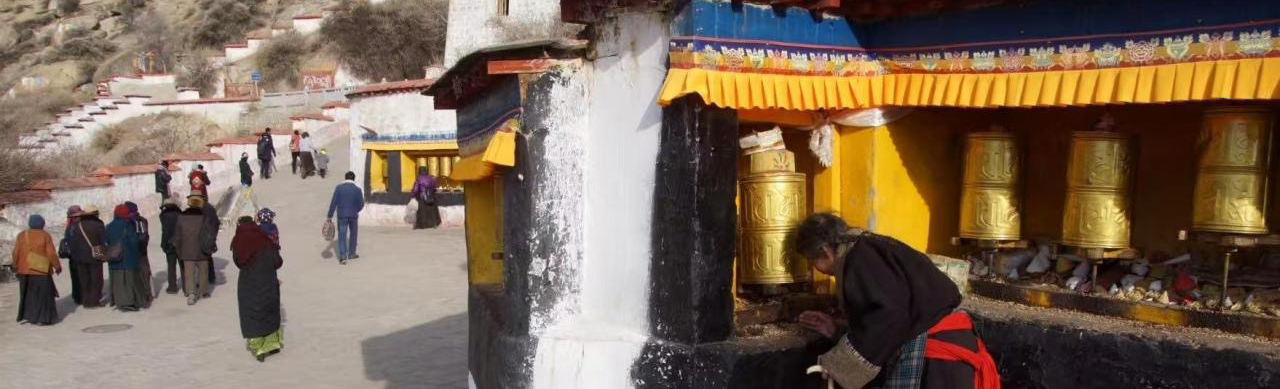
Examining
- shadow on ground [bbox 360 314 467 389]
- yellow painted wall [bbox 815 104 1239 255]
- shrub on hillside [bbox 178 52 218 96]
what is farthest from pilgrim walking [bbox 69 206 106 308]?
shrub on hillside [bbox 178 52 218 96]

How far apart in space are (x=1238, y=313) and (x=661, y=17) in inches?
109

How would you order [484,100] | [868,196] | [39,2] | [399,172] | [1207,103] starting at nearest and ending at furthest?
1. [1207,103]
2. [868,196]
3. [484,100]
4. [399,172]
5. [39,2]

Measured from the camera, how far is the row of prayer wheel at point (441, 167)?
784 inches

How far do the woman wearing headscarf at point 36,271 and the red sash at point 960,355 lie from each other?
10430 mm

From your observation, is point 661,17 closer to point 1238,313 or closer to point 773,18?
point 773,18

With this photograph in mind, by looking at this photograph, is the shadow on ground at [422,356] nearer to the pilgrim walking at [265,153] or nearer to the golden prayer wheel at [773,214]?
the golden prayer wheel at [773,214]

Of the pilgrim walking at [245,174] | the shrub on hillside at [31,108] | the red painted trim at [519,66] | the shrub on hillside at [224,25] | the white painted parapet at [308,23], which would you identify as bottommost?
the pilgrim walking at [245,174]

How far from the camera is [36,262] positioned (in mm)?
10484

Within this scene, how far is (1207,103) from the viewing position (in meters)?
4.15

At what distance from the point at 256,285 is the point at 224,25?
40.2 meters

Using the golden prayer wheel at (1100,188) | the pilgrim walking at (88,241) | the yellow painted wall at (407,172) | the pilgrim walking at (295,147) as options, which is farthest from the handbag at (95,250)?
the pilgrim walking at (295,147)

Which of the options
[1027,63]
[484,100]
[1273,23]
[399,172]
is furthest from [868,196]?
[399,172]

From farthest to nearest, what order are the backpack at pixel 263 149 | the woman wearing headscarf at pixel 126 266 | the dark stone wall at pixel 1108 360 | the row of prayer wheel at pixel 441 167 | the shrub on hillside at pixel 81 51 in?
the shrub on hillside at pixel 81 51 → the backpack at pixel 263 149 → the row of prayer wheel at pixel 441 167 → the woman wearing headscarf at pixel 126 266 → the dark stone wall at pixel 1108 360

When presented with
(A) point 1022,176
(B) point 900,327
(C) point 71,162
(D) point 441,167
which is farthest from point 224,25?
(B) point 900,327
